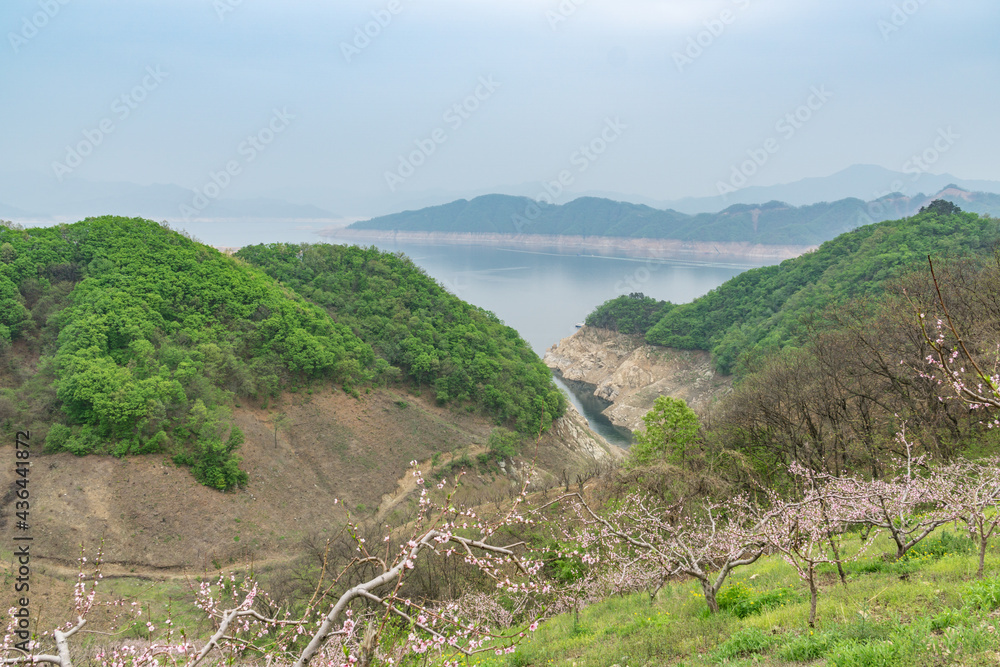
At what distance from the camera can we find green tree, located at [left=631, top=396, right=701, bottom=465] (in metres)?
23.5

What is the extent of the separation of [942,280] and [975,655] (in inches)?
925

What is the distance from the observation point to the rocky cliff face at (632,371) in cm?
5441

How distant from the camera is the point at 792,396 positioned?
2162 centimetres

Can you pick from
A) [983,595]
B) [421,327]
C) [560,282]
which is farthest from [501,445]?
[560,282]

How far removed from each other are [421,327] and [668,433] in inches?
889

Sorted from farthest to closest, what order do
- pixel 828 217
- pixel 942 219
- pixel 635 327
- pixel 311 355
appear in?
pixel 828 217, pixel 635 327, pixel 942 219, pixel 311 355

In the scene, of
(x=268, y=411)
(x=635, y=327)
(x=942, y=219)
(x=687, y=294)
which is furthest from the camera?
(x=687, y=294)

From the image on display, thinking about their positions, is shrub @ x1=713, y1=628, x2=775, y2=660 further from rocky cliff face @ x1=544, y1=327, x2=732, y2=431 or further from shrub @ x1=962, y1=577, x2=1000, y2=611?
A: rocky cliff face @ x1=544, y1=327, x2=732, y2=431

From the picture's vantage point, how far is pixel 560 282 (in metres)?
130

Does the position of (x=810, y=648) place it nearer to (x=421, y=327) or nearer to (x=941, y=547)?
(x=941, y=547)

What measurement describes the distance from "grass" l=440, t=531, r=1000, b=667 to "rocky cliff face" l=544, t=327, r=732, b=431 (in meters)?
37.2

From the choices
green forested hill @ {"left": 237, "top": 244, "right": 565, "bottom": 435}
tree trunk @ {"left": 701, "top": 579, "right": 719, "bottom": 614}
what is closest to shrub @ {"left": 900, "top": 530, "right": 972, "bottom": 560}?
tree trunk @ {"left": 701, "top": 579, "right": 719, "bottom": 614}

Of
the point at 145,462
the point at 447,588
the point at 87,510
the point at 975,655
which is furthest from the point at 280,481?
the point at 975,655

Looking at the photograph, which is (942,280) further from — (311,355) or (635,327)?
(635,327)
